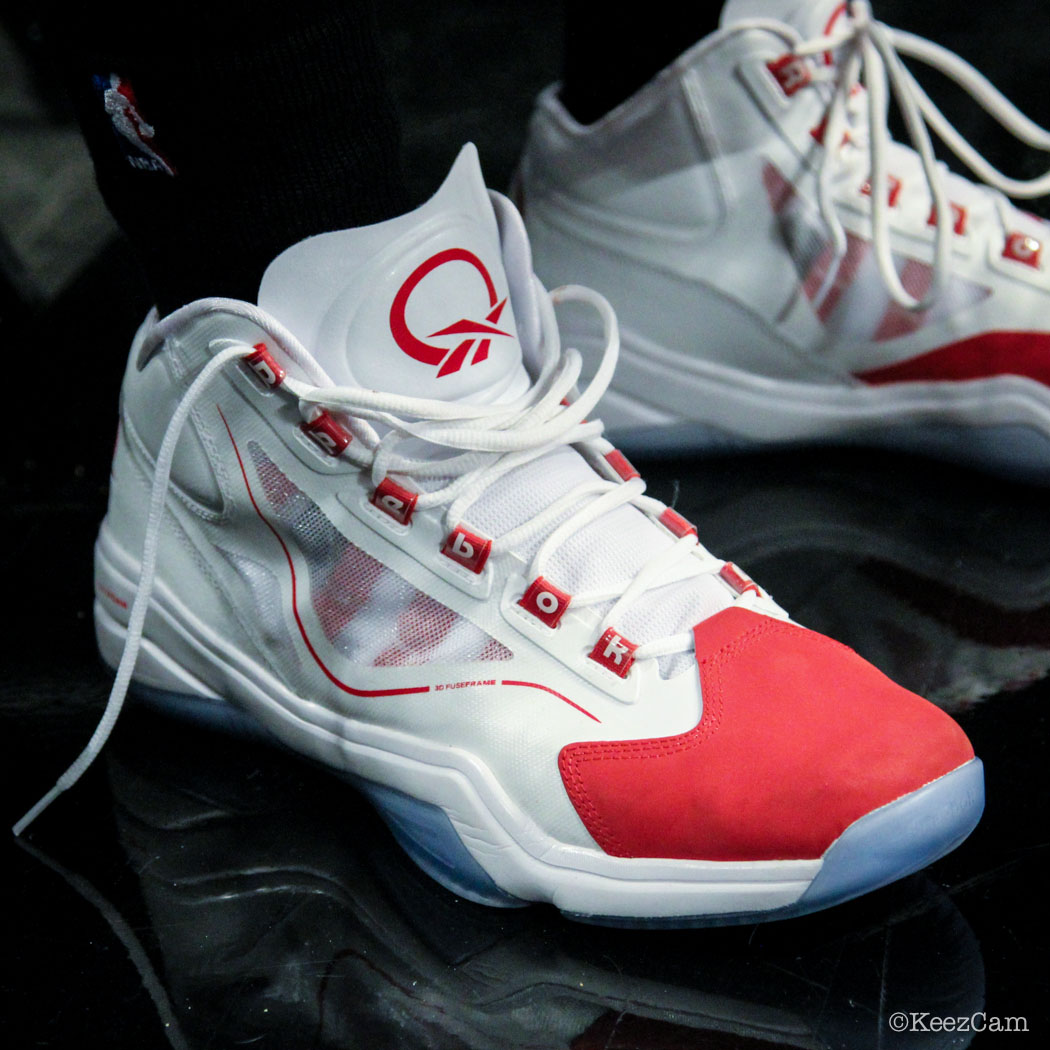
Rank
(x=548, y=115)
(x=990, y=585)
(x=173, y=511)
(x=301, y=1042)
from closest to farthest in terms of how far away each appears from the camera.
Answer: (x=301, y=1042)
(x=173, y=511)
(x=990, y=585)
(x=548, y=115)

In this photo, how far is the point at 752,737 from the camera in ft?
1.90

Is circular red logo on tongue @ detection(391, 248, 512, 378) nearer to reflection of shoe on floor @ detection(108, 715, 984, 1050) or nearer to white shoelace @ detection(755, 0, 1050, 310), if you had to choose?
reflection of shoe on floor @ detection(108, 715, 984, 1050)

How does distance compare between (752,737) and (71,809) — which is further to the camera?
(71,809)

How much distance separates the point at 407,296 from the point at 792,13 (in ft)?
1.67

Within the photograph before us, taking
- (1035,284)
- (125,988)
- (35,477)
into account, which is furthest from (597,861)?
(35,477)

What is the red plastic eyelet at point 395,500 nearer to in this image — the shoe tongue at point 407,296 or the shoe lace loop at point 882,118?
the shoe tongue at point 407,296

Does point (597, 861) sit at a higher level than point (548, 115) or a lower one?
lower

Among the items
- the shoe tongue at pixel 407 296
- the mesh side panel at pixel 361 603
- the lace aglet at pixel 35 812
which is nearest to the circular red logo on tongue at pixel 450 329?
the shoe tongue at pixel 407 296

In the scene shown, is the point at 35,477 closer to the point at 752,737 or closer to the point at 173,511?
the point at 173,511

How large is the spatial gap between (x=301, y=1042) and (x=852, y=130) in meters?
0.80

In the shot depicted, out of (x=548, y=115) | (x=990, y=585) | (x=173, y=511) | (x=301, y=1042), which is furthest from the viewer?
(x=548, y=115)

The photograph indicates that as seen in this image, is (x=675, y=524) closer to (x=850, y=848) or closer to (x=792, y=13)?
(x=850, y=848)

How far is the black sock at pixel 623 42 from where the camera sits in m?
0.92

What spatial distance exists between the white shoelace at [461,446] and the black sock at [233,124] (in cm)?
4
